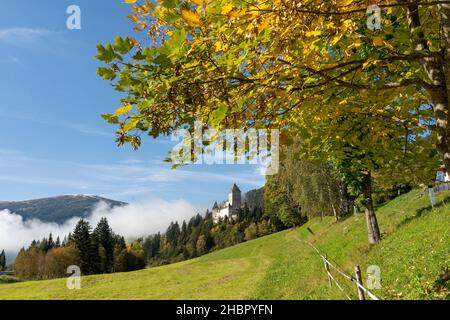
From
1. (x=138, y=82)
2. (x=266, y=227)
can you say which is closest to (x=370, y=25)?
(x=138, y=82)

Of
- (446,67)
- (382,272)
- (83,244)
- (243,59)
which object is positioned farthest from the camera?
(83,244)

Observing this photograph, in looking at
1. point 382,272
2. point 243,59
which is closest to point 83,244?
point 382,272

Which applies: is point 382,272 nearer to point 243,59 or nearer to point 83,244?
point 243,59

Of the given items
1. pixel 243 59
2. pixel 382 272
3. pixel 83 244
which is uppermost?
pixel 243 59

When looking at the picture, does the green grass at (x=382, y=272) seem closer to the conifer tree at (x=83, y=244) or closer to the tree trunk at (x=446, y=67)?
the tree trunk at (x=446, y=67)

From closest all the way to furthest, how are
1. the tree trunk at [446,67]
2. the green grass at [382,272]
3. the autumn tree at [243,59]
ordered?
1. the autumn tree at [243,59]
2. the tree trunk at [446,67]
3. the green grass at [382,272]

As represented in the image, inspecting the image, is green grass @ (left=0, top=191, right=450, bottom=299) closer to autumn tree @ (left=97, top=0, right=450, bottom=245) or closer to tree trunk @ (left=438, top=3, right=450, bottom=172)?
tree trunk @ (left=438, top=3, right=450, bottom=172)

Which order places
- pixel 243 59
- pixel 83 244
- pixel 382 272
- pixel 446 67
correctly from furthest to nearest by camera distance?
pixel 83 244 → pixel 382 272 → pixel 446 67 → pixel 243 59

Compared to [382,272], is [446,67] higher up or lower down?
higher up

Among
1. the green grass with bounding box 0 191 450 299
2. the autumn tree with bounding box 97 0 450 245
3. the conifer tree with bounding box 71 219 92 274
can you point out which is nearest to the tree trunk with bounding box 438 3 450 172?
the autumn tree with bounding box 97 0 450 245

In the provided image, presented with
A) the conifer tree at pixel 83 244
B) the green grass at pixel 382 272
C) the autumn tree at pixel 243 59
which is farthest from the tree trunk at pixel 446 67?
the conifer tree at pixel 83 244

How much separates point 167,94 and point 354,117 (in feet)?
18.1

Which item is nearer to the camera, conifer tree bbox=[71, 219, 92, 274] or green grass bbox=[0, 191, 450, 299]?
green grass bbox=[0, 191, 450, 299]

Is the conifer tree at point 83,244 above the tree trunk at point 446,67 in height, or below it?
below
